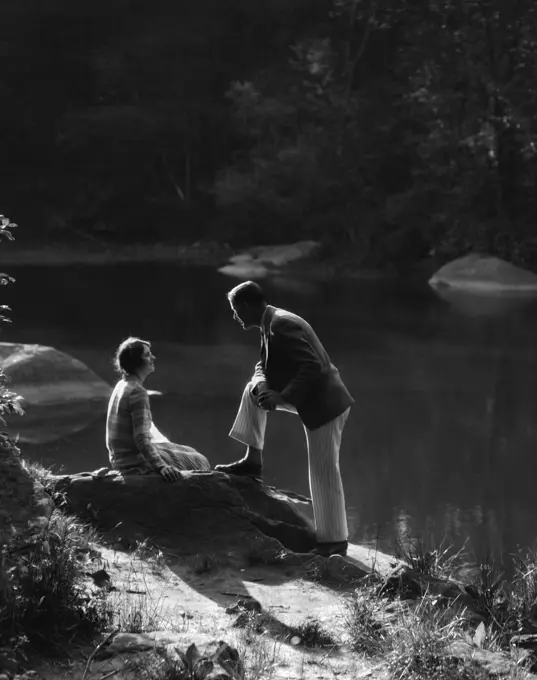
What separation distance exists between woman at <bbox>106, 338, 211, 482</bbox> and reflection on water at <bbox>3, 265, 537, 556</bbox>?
2870mm

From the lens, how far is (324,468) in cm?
560

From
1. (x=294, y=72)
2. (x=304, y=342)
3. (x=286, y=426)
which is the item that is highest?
(x=294, y=72)

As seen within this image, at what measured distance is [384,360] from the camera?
55.9ft

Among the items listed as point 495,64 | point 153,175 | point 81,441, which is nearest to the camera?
point 81,441

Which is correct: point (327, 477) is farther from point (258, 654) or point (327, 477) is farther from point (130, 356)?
point (258, 654)

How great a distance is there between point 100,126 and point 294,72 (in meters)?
6.97

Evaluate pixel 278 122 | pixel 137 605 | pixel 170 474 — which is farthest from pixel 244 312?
pixel 278 122

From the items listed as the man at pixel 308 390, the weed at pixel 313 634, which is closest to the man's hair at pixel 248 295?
the man at pixel 308 390

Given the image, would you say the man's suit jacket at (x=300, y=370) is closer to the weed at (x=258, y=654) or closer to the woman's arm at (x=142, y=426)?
the woman's arm at (x=142, y=426)

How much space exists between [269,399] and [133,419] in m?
0.79

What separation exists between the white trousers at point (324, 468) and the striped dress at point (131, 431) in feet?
1.62

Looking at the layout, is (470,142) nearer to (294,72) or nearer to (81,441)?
(294,72)

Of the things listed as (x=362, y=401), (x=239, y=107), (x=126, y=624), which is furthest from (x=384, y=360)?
(x=239, y=107)

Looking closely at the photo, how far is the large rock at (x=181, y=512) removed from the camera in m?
5.63
